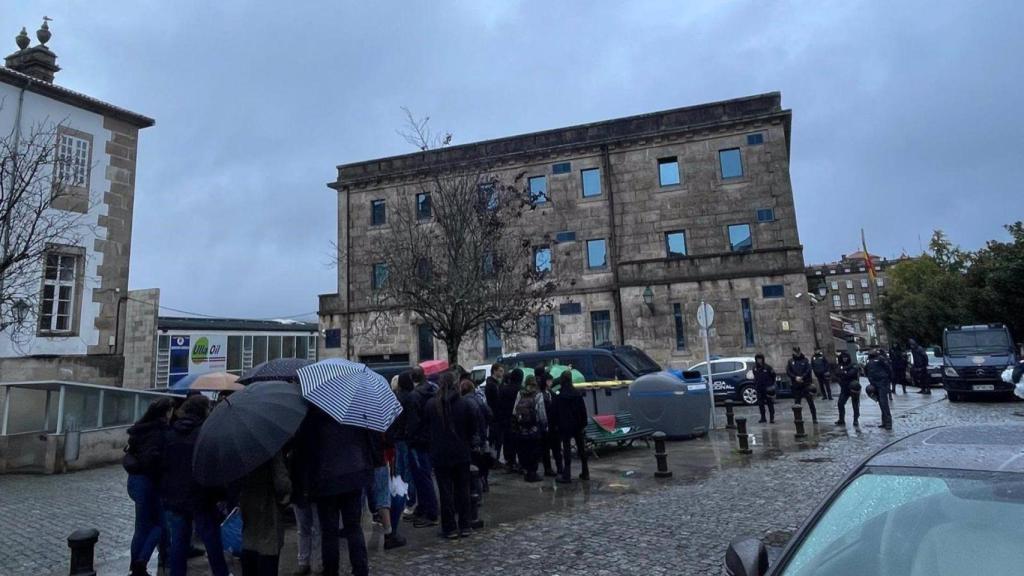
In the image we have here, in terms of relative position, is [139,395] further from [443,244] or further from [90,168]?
[443,244]

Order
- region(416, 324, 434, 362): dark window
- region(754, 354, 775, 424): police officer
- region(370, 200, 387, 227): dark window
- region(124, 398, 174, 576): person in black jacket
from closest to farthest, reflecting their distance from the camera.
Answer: region(124, 398, 174, 576): person in black jacket
region(754, 354, 775, 424): police officer
region(416, 324, 434, 362): dark window
region(370, 200, 387, 227): dark window

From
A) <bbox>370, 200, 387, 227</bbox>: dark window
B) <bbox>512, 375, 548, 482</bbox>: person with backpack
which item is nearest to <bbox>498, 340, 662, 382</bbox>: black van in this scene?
<bbox>512, 375, 548, 482</bbox>: person with backpack

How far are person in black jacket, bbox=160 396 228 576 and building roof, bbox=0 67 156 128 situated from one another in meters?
14.0

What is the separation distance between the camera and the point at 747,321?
25203 mm

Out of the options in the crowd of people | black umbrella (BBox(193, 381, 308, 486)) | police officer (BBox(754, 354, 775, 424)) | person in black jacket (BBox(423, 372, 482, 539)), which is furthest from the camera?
police officer (BBox(754, 354, 775, 424))

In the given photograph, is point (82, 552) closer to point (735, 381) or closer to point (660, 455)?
point (660, 455)

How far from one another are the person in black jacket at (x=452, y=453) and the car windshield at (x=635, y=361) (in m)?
8.80

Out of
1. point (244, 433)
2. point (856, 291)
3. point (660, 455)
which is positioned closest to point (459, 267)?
point (660, 455)

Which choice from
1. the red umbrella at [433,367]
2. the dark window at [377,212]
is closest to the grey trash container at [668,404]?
the red umbrella at [433,367]

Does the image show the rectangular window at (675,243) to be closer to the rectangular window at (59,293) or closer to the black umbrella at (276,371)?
the rectangular window at (59,293)

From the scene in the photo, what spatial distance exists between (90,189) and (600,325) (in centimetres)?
2021

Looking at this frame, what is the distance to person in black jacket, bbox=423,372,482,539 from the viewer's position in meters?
6.69

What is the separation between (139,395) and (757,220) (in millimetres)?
24231

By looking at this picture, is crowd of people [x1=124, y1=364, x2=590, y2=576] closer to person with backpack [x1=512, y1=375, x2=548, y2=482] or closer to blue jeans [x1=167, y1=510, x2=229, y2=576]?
blue jeans [x1=167, y1=510, x2=229, y2=576]
